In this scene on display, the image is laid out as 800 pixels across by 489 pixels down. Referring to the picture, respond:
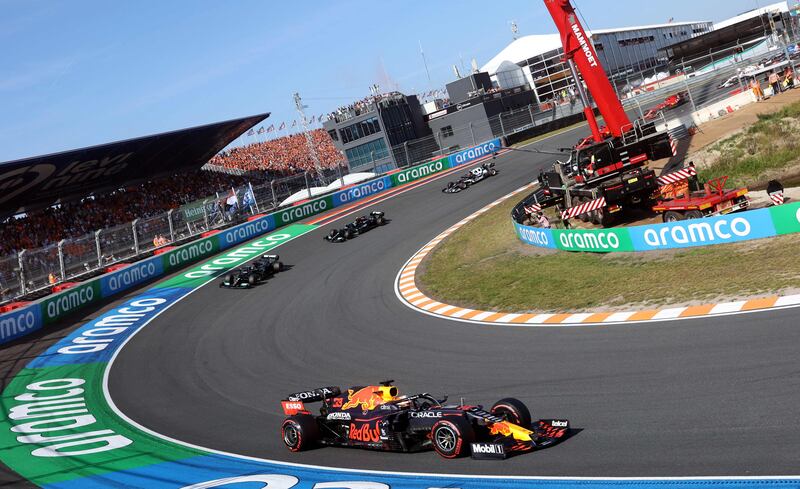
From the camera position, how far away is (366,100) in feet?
215

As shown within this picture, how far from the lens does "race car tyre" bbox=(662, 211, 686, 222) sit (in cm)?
2106

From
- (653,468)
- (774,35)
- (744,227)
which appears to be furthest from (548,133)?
(653,468)

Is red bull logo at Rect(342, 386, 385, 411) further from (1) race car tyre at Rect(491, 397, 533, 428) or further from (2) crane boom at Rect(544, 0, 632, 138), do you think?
(2) crane boom at Rect(544, 0, 632, 138)

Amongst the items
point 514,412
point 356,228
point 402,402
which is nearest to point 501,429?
point 514,412

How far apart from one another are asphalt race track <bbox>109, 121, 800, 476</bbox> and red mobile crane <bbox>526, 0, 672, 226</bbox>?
698 centimetres

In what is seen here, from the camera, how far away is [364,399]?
11688mm

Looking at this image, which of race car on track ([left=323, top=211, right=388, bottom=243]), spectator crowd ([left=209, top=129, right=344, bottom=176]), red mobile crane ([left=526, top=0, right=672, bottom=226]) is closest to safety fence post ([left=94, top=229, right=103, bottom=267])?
race car on track ([left=323, top=211, right=388, bottom=243])

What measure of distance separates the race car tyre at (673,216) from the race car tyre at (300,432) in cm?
1322

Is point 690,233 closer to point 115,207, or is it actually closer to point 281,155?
point 115,207

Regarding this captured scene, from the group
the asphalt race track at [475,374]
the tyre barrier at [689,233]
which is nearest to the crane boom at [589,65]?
the tyre barrier at [689,233]

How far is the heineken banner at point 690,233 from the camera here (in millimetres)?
17594

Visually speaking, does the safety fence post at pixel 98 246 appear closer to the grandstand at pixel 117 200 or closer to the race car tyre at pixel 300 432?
the grandstand at pixel 117 200

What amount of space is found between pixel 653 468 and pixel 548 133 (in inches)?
1870

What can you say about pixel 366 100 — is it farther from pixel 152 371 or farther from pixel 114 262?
pixel 152 371
